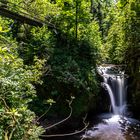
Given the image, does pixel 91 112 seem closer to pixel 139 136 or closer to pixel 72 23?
pixel 139 136

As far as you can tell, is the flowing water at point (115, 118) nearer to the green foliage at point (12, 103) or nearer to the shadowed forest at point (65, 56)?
the shadowed forest at point (65, 56)

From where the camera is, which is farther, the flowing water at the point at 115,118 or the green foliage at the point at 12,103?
the flowing water at the point at 115,118

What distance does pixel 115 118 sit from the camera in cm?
1559

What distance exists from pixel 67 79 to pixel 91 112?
145 inches

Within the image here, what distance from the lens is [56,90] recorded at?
1342 centimetres

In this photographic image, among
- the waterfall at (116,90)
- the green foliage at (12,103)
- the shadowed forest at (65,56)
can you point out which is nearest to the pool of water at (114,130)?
the shadowed forest at (65,56)

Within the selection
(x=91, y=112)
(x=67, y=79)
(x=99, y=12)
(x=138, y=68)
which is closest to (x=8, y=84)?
(x=67, y=79)

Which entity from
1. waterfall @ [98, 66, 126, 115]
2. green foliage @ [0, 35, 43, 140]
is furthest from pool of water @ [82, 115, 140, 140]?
green foliage @ [0, 35, 43, 140]

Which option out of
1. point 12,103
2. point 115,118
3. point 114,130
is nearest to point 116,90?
point 115,118

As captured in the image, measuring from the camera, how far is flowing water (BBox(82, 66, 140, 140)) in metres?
13.0

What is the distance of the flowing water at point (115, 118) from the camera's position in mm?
13016

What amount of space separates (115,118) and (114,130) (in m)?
1.98

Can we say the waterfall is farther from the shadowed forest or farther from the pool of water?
the pool of water

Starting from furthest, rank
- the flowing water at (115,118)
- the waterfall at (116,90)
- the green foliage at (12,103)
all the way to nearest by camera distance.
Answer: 1. the waterfall at (116,90)
2. the flowing water at (115,118)
3. the green foliage at (12,103)
